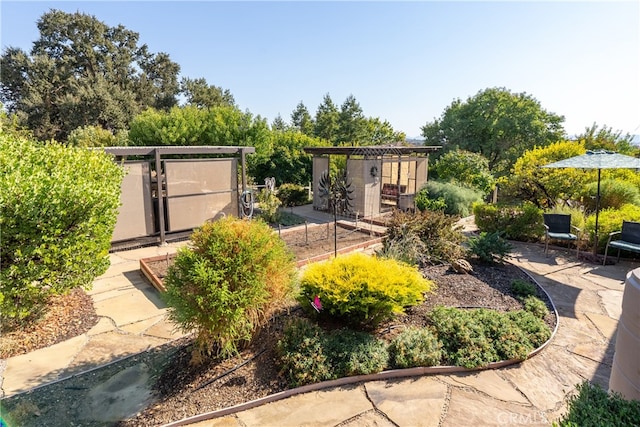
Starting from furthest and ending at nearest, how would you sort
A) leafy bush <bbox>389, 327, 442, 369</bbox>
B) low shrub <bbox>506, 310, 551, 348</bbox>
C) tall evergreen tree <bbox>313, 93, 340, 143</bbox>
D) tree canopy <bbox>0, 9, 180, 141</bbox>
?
tall evergreen tree <bbox>313, 93, 340, 143</bbox>
tree canopy <bbox>0, 9, 180, 141</bbox>
low shrub <bbox>506, 310, 551, 348</bbox>
leafy bush <bbox>389, 327, 442, 369</bbox>

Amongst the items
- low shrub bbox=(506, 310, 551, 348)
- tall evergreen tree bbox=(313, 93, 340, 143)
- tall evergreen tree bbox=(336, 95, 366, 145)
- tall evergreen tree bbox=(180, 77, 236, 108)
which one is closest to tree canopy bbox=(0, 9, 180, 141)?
tall evergreen tree bbox=(180, 77, 236, 108)

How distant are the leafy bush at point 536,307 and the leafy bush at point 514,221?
12.8 feet

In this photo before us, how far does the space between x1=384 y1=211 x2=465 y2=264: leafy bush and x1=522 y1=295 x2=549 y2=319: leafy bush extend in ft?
4.39

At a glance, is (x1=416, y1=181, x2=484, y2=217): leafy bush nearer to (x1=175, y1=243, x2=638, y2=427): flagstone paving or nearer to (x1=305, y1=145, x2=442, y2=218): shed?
(x1=305, y1=145, x2=442, y2=218): shed

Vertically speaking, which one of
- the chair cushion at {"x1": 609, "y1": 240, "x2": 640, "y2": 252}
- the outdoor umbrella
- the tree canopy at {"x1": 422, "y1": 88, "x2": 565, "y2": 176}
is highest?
the tree canopy at {"x1": 422, "y1": 88, "x2": 565, "y2": 176}

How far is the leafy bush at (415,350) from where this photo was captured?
318 cm

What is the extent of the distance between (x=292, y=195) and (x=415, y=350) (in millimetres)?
10891

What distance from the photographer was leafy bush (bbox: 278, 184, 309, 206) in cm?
1366

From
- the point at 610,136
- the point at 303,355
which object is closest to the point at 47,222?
the point at 303,355

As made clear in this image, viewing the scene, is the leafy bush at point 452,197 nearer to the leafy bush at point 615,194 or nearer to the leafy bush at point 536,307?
the leafy bush at point 615,194

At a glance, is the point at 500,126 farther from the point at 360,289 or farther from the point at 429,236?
the point at 360,289

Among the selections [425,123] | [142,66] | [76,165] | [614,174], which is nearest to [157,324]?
[76,165]

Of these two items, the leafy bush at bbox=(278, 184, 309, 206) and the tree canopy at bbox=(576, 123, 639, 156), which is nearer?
the leafy bush at bbox=(278, 184, 309, 206)

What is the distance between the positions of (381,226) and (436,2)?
5633 mm
